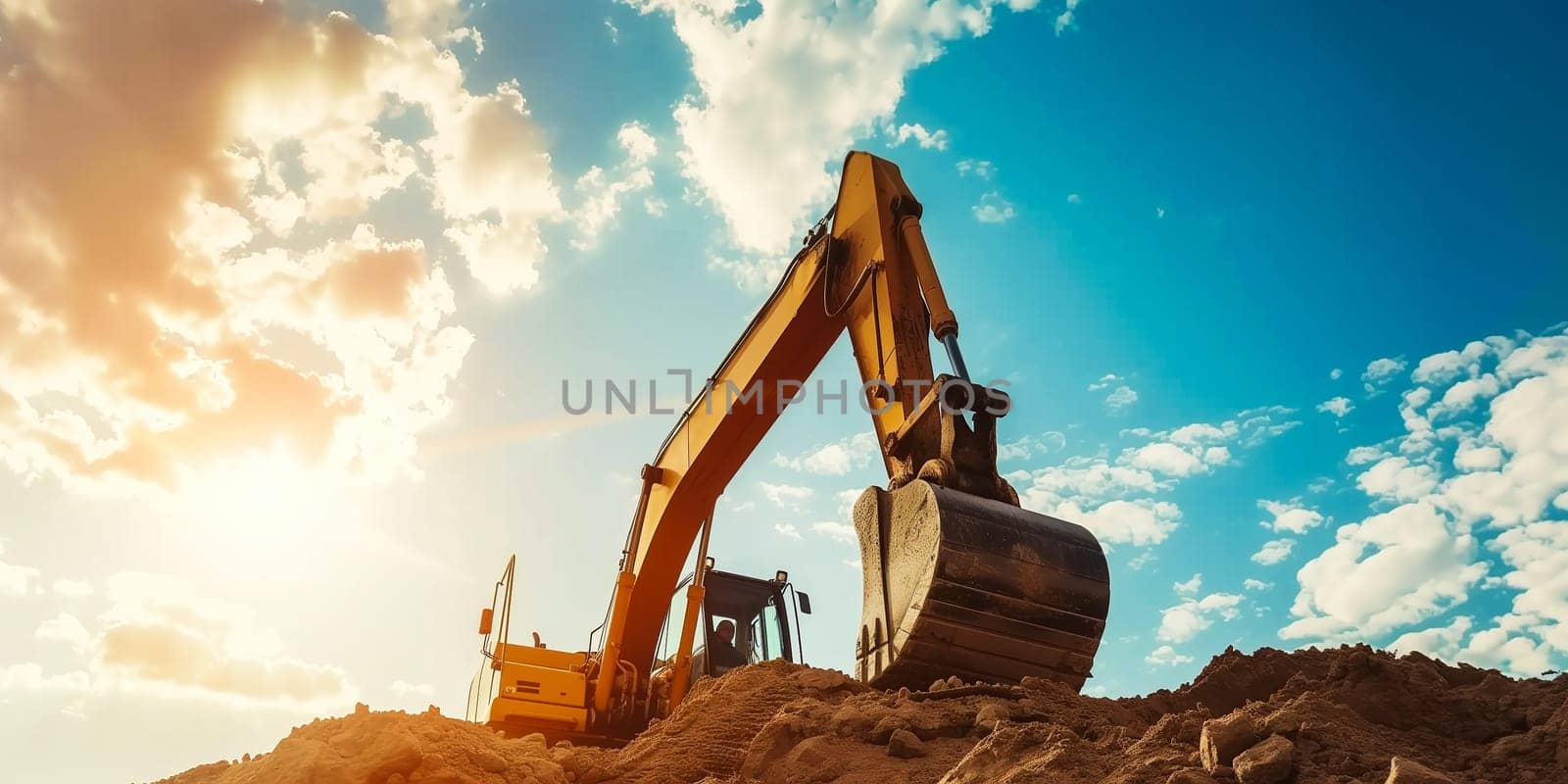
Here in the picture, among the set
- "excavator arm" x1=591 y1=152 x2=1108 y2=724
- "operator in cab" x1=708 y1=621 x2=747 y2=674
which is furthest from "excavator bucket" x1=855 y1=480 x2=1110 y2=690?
"operator in cab" x1=708 y1=621 x2=747 y2=674

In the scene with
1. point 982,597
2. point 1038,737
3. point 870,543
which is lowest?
point 1038,737

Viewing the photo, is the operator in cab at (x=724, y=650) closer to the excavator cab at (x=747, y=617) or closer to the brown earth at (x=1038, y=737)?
the excavator cab at (x=747, y=617)

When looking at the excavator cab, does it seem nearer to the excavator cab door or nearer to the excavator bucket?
the excavator cab door

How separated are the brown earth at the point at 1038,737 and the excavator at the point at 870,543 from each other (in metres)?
0.28

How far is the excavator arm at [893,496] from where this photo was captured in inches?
195

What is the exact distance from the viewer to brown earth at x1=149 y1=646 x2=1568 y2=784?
357 cm

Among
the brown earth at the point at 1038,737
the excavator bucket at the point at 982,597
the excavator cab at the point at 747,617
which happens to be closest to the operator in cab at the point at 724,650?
the excavator cab at the point at 747,617

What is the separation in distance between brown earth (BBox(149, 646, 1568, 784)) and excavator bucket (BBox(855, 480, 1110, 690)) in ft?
0.51

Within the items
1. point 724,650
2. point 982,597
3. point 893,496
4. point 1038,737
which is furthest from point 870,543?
point 724,650

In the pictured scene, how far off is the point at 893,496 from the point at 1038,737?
172 cm

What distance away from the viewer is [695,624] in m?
9.28

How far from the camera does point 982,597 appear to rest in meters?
4.90

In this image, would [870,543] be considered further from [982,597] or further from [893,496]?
[982,597]

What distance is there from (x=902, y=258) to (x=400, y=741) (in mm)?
4033
